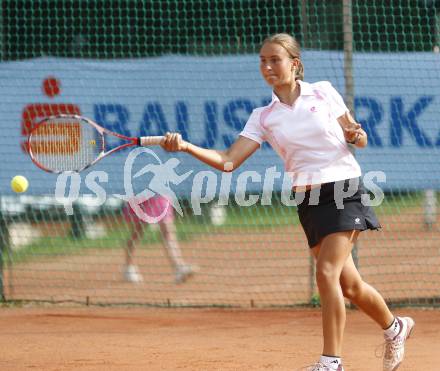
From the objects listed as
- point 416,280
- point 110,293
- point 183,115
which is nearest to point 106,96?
point 183,115

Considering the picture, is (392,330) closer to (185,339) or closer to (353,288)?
(353,288)

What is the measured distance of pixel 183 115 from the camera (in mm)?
7438

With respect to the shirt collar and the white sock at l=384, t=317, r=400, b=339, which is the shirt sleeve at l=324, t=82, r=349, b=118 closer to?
the shirt collar

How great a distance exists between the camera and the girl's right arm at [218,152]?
4.24 metres

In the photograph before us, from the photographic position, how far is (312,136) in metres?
4.39

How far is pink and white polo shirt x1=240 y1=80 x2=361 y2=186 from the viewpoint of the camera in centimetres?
440

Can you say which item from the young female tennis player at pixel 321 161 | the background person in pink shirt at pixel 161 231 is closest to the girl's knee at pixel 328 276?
the young female tennis player at pixel 321 161

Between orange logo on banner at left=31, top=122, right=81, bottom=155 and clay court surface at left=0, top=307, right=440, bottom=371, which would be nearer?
clay court surface at left=0, top=307, right=440, bottom=371

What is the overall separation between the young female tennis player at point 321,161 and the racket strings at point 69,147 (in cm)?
106

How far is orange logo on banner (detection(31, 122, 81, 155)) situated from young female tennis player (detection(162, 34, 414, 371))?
3.88ft

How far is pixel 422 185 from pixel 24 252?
13.5ft

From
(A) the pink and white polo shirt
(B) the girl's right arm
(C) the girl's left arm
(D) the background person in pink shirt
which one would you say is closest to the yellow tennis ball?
(D) the background person in pink shirt

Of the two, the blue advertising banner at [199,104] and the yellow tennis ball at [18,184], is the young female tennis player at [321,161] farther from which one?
the blue advertising banner at [199,104]

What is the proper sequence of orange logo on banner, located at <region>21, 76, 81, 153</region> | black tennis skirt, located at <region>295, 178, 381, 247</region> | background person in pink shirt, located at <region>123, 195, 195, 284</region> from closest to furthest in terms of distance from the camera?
black tennis skirt, located at <region>295, 178, 381, 247</region> → orange logo on banner, located at <region>21, 76, 81, 153</region> → background person in pink shirt, located at <region>123, 195, 195, 284</region>
